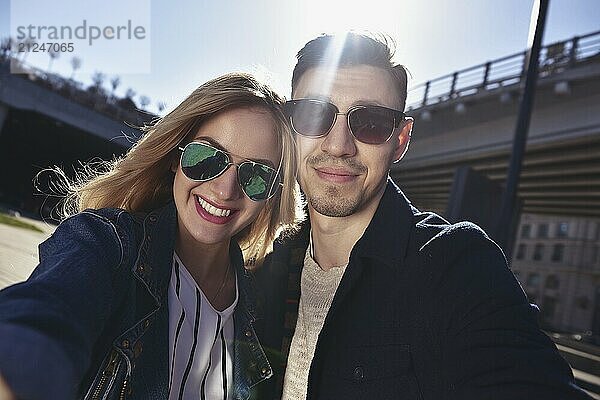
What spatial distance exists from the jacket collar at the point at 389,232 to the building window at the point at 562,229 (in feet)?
221

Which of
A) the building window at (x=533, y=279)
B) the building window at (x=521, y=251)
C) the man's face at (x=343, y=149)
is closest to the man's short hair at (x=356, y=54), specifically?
the man's face at (x=343, y=149)

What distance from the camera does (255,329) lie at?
9.47 feet

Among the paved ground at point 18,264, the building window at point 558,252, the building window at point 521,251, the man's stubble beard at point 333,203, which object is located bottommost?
the building window at point 521,251

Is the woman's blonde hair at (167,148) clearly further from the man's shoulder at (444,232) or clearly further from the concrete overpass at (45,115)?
the concrete overpass at (45,115)

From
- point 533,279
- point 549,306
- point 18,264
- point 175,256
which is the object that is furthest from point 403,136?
point 533,279

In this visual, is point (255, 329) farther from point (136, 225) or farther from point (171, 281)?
point (136, 225)

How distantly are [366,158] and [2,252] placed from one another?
829 centimetres

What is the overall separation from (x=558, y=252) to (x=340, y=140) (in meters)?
67.3

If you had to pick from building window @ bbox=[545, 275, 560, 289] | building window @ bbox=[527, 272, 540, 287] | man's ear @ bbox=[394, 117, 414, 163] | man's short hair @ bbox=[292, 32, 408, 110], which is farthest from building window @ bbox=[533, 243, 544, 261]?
man's short hair @ bbox=[292, 32, 408, 110]

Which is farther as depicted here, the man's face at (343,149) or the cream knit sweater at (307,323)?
the man's face at (343,149)

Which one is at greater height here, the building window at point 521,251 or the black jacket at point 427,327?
the black jacket at point 427,327

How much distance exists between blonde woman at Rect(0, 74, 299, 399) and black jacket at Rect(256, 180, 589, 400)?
0.43 metres

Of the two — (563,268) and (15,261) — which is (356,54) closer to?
(15,261)

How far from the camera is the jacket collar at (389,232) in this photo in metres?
2.35
